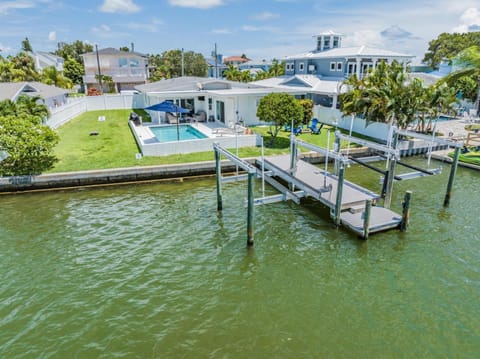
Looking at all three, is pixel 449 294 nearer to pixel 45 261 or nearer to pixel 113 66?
pixel 45 261

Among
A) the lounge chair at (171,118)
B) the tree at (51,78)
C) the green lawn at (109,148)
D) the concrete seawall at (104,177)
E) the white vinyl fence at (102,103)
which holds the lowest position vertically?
the concrete seawall at (104,177)

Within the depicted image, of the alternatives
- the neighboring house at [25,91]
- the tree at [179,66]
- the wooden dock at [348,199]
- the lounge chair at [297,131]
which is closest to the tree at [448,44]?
the tree at [179,66]

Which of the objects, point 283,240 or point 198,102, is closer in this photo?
point 283,240

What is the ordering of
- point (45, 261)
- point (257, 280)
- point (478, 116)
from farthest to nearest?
point (478, 116)
point (45, 261)
point (257, 280)

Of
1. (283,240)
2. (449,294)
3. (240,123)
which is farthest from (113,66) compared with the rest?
(449,294)

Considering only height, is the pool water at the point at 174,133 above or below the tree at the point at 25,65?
below

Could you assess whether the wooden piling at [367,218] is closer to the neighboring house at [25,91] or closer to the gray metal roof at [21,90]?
the neighboring house at [25,91]

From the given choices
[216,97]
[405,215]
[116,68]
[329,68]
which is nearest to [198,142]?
[216,97]
